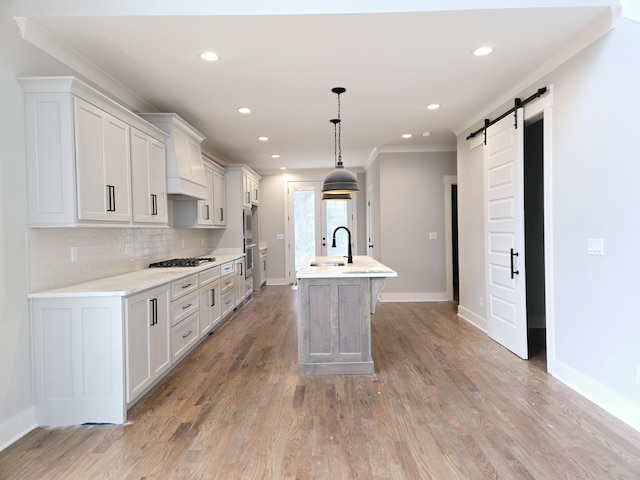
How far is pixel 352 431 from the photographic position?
7.90 ft

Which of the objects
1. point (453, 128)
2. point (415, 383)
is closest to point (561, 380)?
point (415, 383)

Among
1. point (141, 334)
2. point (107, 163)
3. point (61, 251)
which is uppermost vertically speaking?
point (107, 163)

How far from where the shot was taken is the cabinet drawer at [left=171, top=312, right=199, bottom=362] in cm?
344

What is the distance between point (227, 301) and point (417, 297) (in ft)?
10.1

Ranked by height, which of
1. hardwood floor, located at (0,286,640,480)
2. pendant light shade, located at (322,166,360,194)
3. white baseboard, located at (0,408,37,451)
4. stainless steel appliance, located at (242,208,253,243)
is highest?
pendant light shade, located at (322,166,360,194)

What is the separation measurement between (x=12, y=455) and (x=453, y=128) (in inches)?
215

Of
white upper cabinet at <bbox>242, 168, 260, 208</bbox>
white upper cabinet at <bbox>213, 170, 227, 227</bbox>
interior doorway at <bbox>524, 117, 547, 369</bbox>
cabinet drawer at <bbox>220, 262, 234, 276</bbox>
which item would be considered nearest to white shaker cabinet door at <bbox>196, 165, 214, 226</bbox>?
white upper cabinet at <bbox>213, 170, 227, 227</bbox>

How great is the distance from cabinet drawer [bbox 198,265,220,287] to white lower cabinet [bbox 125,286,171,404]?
0.94 metres

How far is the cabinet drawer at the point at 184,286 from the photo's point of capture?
3438mm

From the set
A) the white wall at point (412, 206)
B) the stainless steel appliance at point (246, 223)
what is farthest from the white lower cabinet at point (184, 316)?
the white wall at point (412, 206)

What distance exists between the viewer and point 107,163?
2.92 metres

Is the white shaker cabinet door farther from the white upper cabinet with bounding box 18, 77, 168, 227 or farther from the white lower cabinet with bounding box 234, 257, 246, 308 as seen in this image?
the white upper cabinet with bounding box 18, 77, 168, 227

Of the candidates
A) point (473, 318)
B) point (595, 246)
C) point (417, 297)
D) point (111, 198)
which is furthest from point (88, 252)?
point (417, 297)

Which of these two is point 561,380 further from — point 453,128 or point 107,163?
point 107,163
